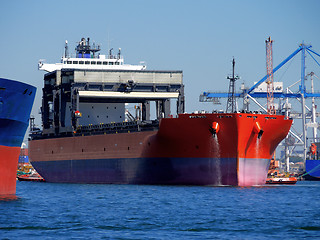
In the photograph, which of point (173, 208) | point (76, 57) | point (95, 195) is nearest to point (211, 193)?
point (95, 195)

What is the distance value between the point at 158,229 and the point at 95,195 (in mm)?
16793

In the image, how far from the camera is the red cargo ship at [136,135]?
166 feet

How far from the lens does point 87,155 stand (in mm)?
61531

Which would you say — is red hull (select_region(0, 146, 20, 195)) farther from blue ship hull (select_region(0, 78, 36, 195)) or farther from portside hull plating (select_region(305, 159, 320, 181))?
portside hull plating (select_region(305, 159, 320, 181))

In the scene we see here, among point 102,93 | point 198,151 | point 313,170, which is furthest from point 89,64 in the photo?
point 313,170

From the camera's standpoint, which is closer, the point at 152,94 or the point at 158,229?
the point at 158,229

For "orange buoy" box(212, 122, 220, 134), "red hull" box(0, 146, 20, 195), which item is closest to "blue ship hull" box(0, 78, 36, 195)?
"red hull" box(0, 146, 20, 195)

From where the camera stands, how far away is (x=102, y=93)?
63.2 m

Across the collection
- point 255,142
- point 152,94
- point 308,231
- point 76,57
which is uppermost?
point 76,57

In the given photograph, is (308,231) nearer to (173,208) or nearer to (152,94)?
(173,208)

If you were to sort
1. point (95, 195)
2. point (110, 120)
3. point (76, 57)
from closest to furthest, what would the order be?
point (95, 195)
point (110, 120)
point (76, 57)

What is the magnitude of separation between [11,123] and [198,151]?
2009 cm

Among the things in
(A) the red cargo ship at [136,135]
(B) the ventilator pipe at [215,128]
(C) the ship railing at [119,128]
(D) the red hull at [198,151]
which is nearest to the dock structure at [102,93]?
(A) the red cargo ship at [136,135]

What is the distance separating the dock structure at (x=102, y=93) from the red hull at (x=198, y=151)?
16.7ft
